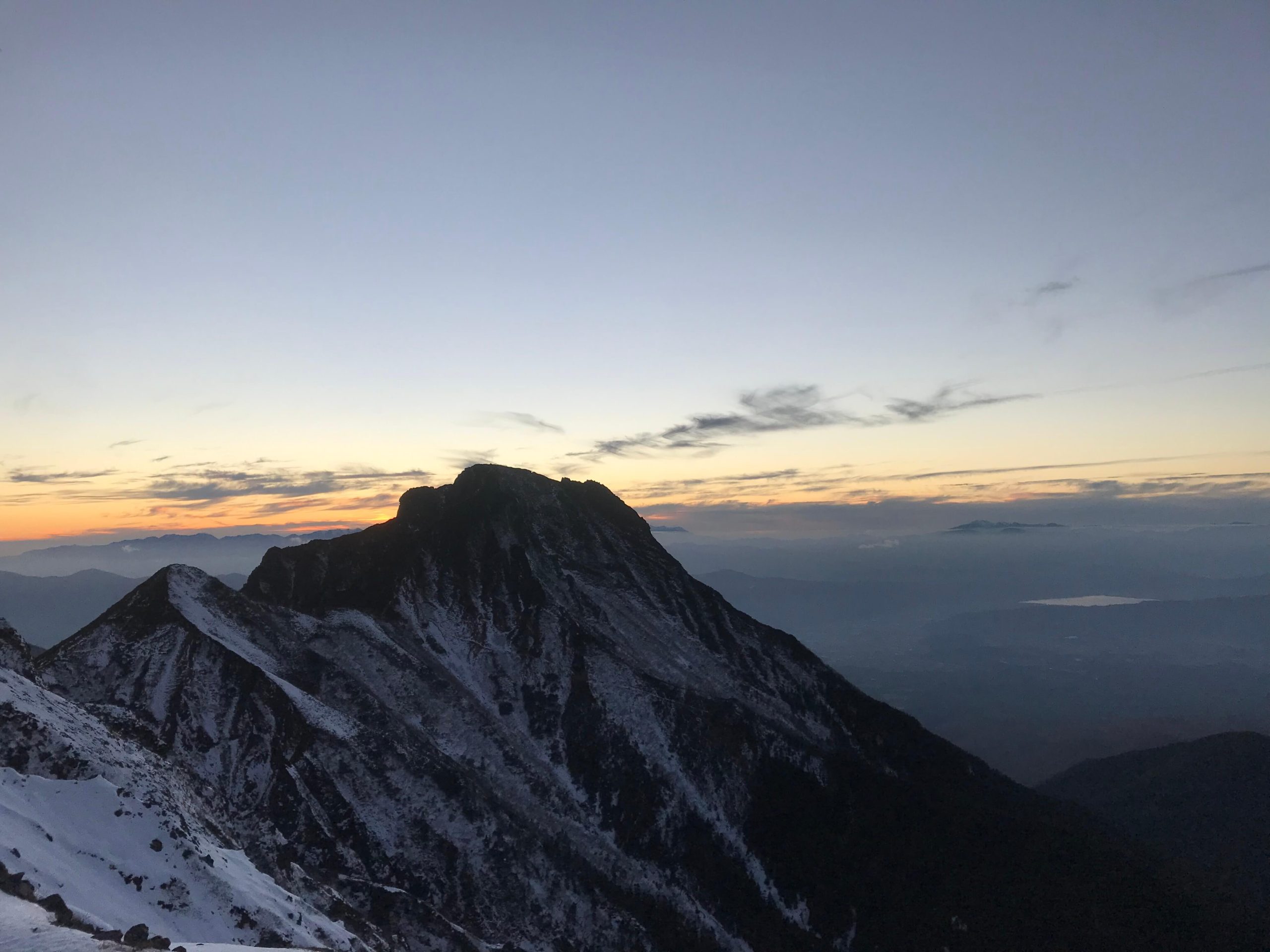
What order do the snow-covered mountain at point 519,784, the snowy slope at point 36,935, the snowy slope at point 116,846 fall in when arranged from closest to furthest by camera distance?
the snowy slope at point 36,935 < the snowy slope at point 116,846 < the snow-covered mountain at point 519,784

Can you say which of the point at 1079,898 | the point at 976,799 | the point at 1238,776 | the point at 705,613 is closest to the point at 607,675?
the point at 705,613

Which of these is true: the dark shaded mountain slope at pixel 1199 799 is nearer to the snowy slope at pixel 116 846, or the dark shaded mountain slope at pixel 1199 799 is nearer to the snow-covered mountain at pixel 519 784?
the snow-covered mountain at pixel 519 784

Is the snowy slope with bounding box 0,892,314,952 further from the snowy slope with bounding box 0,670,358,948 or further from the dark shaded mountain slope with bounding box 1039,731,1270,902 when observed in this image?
the dark shaded mountain slope with bounding box 1039,731,1270,902

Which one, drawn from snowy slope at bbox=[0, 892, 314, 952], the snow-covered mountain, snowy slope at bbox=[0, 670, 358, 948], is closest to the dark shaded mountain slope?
the snow-covered mountain

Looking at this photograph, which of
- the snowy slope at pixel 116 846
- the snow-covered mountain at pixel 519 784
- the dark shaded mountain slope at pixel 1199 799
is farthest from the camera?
the dark shaded mountain slope at pixel 1199 799

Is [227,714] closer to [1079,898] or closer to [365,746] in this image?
[365,746]

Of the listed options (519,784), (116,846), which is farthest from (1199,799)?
(116,846)

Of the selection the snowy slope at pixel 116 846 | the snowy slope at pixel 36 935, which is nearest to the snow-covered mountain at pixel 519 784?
the snowy slope at pixel 116 846
